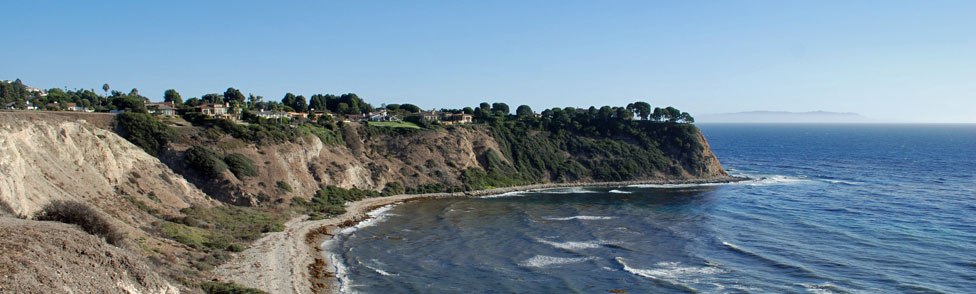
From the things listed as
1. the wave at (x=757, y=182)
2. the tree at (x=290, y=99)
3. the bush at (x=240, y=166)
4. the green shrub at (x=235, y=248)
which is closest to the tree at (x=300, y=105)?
the tree at (x=290, y=99)

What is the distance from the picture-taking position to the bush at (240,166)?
59062mm

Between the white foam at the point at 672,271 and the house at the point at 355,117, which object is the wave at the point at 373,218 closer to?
the white foam at the point at 672,271

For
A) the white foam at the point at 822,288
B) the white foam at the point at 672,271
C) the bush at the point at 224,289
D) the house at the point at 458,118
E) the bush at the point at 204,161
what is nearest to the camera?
the bush at the point at 224,289

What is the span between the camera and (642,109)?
4742 inches

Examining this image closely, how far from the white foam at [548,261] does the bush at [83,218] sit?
25.0 m

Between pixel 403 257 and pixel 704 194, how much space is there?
51.4m

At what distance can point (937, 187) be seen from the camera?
81.4 meters

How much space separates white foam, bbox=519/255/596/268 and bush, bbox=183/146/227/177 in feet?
110

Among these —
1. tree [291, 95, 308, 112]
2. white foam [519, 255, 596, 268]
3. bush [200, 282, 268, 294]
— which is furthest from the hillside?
tree [291, 95, 308, 112]

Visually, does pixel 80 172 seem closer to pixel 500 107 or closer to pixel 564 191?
pixel 564 191

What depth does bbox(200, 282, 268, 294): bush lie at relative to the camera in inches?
1167

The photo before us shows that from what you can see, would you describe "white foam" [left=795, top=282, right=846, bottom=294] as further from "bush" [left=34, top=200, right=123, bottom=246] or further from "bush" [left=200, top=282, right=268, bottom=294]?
"bush" [left=34, top=200, right=123, bottom=246]

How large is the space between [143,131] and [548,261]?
44663 millimetres

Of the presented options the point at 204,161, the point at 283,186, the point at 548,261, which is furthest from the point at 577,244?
the point at 204,161
